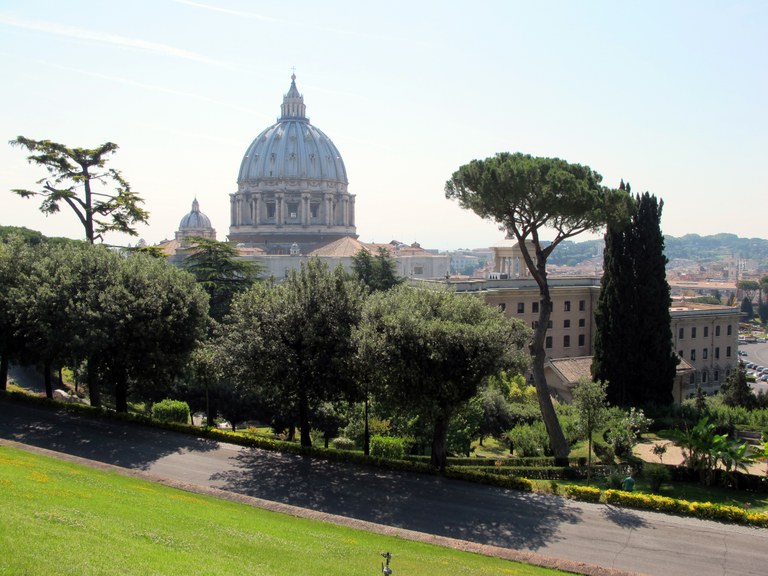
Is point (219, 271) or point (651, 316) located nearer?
point (651, 316)

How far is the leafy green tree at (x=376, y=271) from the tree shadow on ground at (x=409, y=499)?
29028 millimetres

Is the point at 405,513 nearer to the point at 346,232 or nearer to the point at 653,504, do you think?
the point at 653,504

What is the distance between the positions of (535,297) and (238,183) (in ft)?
208

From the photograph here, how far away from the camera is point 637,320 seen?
34781 mm

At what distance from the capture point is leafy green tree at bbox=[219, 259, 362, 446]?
21.5m

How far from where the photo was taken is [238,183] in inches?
4136

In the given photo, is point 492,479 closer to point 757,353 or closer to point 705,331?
point 705,331

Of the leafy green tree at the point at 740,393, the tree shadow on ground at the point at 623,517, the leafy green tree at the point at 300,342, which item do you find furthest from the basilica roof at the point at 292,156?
the tree shadow on ground at the point at 623,517

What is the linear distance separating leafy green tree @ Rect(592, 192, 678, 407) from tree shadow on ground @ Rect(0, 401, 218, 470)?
20276mm

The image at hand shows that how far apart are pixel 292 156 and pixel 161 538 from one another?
9304 cm

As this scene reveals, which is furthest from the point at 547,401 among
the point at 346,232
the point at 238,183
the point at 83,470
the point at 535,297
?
the point at 238,183

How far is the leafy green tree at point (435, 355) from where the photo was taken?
63.5 ft

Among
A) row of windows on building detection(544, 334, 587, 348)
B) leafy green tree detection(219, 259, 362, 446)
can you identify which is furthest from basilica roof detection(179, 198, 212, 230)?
leafy green tree detection(219, 259, 362, 446)

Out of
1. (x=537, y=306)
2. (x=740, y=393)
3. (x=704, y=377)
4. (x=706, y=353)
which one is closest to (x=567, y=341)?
(x=537, y=306)
